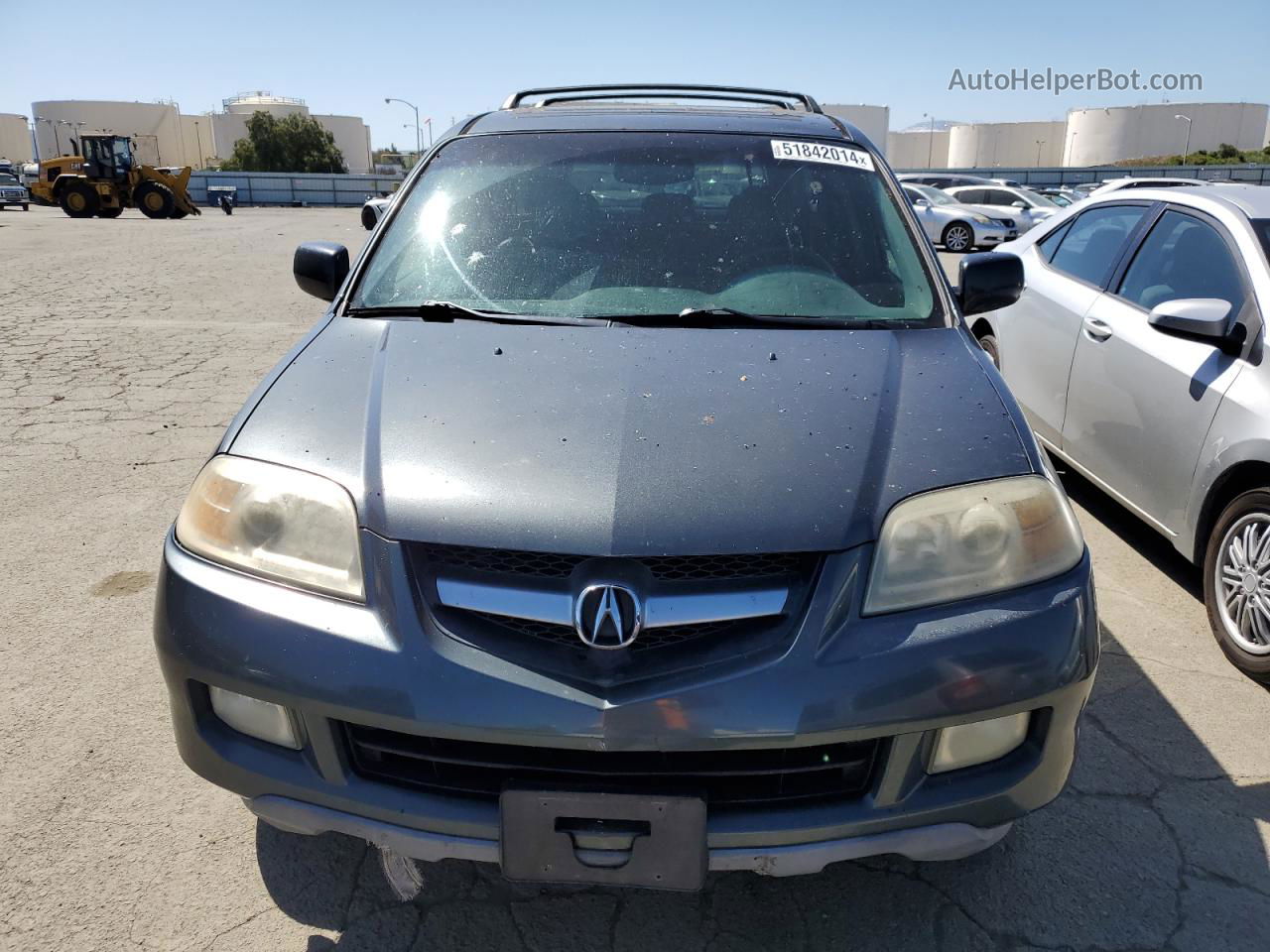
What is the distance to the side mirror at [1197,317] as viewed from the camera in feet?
10.8

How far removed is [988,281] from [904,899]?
1869mm

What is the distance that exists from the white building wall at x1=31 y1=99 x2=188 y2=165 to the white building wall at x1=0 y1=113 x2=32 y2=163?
2.45 metres

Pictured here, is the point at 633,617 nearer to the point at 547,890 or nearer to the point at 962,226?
the point at 547,890

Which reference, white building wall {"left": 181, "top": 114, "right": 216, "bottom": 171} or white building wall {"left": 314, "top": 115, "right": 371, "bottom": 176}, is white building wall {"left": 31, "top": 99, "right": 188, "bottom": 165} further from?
white building wall {"left": 314, "top": 115, "right": 371, "bottom": 176}

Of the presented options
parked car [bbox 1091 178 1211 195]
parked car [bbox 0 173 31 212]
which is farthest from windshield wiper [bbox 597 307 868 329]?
parked car [bbox 0 173 31 212]

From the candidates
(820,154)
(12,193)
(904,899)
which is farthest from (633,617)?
(12,193)

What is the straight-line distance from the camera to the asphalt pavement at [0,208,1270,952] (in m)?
2.04

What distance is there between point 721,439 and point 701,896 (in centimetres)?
105

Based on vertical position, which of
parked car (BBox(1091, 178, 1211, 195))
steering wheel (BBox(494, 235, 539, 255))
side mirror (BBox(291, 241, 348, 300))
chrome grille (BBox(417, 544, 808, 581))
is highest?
parked car (BBox(1091, 178, 1211, 195))

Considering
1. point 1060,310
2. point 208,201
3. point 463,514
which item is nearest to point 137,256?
point 1060,310

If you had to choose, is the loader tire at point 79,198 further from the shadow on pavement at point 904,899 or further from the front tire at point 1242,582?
the front tire at point 1242,582

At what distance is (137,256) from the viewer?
1612 cm

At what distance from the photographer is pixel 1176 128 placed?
305 ft

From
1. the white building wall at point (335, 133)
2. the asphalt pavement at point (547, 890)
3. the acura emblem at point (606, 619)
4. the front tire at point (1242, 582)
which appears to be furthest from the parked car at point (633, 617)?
the white building wall at point (335, 133)
